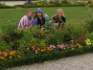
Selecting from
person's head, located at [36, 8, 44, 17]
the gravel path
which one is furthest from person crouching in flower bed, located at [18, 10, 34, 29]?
the gravel path

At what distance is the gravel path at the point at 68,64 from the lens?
37.6 feet

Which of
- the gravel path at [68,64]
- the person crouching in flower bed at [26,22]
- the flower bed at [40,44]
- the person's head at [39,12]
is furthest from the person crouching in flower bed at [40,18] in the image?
the gravel path at [68,64]

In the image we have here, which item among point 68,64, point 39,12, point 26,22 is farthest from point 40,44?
point 39,12

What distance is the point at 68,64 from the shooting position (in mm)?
11984

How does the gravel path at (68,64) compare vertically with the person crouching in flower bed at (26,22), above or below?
below

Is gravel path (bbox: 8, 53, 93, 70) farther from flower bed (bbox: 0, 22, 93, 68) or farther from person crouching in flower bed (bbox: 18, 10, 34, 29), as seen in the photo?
person crouching in flower bed (bbox: 18, 10, 34, 29)

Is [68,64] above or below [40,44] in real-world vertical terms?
below

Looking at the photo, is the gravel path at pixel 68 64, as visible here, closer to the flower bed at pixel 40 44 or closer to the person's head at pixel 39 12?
the flower bed at pixel 40 44

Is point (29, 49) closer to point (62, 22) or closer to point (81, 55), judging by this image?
point (81, 55)

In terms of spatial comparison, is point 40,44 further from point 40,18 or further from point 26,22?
point 40,18

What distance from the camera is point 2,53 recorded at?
456 inches

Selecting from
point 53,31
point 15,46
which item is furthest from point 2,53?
point 53,31

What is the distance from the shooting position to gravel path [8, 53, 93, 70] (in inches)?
451

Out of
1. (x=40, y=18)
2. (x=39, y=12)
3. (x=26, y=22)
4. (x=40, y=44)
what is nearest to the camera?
(x=40, y=44)
